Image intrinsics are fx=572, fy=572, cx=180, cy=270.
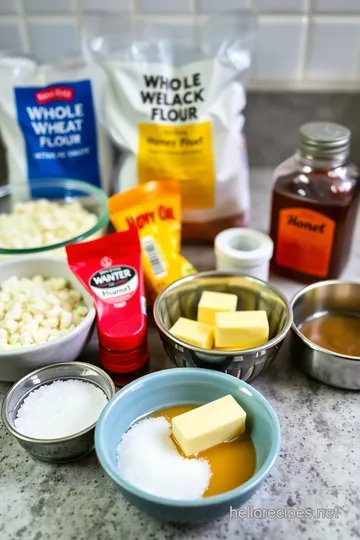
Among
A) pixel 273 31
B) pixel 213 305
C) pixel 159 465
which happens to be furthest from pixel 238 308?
pixel 273 31

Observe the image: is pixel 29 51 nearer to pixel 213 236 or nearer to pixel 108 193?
pixel 108 193

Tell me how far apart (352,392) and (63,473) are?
14.1 inches

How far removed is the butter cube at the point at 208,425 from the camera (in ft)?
1.92

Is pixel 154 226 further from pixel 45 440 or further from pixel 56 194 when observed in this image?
pixel 45 440

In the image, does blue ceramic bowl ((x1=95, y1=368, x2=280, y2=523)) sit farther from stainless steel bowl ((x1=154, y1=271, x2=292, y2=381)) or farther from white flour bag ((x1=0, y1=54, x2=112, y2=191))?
white flour bag ((x1=0, y1=54, x2=112, y2=191))

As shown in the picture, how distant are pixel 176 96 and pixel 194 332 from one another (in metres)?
0.39

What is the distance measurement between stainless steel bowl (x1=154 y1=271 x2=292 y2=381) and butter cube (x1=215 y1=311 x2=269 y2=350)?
0.02 metres

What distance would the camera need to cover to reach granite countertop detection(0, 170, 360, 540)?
0.56 metres

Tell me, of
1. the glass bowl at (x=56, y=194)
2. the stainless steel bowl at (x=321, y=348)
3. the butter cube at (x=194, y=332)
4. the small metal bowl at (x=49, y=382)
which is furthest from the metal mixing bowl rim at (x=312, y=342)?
the glass bowl at (x=56, y=194)

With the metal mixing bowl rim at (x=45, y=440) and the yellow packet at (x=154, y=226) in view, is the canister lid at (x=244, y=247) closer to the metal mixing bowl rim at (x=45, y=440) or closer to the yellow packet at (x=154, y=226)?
the yellow packet at (x=154, y=226)

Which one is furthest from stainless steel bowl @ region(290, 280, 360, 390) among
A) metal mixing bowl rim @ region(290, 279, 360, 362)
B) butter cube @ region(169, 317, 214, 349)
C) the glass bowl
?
the glass bowl

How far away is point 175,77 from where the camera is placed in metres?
0.88

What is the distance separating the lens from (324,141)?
0.80 meters

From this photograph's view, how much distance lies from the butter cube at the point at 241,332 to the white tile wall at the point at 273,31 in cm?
55
